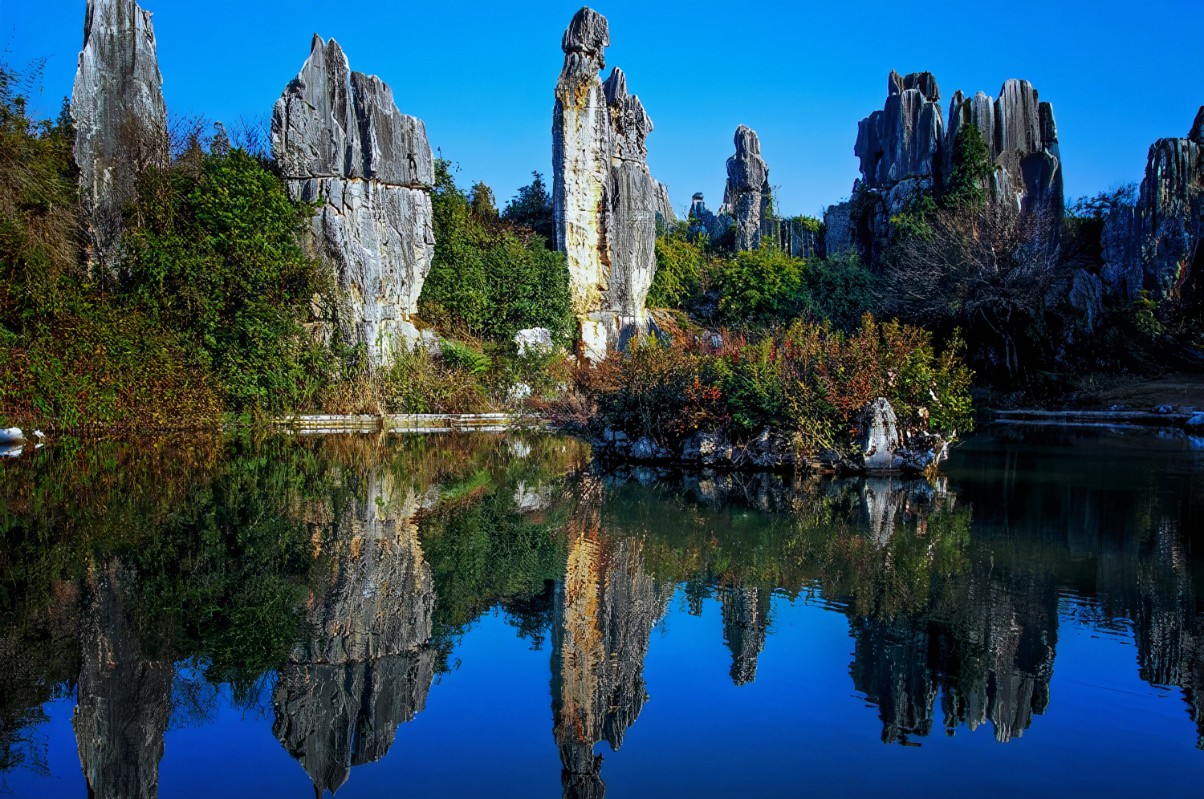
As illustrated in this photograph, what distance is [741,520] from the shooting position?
8445 mm

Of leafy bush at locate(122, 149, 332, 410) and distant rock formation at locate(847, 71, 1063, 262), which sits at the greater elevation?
distant rock formation at locate(847, 71, 1063, 262)

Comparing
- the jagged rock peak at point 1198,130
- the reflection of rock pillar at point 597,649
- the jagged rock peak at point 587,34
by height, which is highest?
the jagged rock peak at point 587,34

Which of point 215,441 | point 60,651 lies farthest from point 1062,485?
point 215,441

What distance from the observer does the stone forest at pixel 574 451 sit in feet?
13.0

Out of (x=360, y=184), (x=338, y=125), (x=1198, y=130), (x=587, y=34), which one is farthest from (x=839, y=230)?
(x=338, y=125)

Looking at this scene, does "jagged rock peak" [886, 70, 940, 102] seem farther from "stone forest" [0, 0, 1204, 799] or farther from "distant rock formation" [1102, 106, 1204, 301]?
"distant rock formation" [1102, 106, 1204, 301]

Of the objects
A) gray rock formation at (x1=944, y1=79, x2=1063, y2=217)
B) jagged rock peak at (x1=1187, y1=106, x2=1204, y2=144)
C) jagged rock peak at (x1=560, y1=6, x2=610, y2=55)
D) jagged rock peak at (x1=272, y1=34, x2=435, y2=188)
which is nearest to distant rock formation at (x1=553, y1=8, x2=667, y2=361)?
jagged rock peak at (x1=560, y1=6, x2=610, y2=55)

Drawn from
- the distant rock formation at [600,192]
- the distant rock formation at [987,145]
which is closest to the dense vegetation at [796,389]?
the distant rock formation at [600,192]

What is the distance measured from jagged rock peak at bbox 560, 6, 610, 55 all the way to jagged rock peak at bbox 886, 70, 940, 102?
10.7 metres

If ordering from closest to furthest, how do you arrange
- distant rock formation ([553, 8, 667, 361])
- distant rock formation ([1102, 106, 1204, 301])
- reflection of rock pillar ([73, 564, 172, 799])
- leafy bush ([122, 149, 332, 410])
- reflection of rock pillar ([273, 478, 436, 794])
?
reflection of rock pillar ([73, 564, 172, 799])
reflection of rock pillar ([273, 478, 436, 794])
leafy bush ([122, 149, 332, 410])
distant rock formation ([553, 8, 667, 361])
distant rock formation ([1102, 106, 1204, 301])

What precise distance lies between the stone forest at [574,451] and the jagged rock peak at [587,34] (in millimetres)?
93

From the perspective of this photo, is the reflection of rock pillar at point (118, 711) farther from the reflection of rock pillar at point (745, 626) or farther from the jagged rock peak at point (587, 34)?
the jagged rock peak at point (587, 34)

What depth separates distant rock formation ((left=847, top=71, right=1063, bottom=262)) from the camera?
29.1m

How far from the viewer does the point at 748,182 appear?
41.2m
